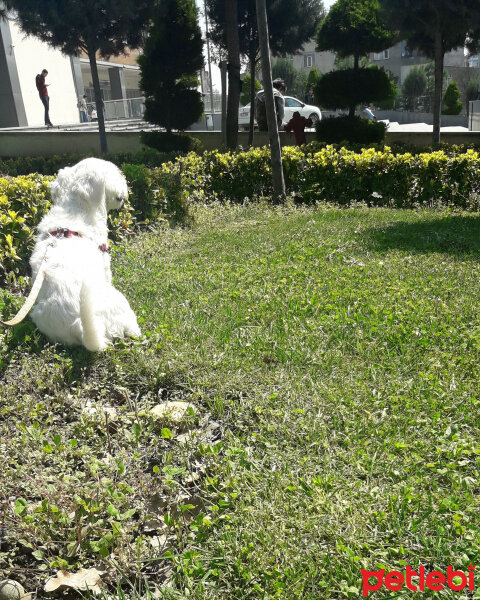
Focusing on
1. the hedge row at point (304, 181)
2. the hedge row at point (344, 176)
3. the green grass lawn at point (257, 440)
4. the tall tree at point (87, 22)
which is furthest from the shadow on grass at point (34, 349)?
the tall tree at point (87, 22)

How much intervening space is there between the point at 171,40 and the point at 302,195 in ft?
21.2

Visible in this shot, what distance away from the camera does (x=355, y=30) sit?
12367 mm

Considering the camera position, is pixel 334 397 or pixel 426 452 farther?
pixel 334 397

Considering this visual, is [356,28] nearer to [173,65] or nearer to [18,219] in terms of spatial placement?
[173,65]

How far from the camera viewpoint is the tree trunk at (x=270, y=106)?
771 cm

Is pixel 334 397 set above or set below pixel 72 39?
below

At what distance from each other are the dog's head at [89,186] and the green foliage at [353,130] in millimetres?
9556

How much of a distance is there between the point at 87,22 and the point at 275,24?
16.2 feet

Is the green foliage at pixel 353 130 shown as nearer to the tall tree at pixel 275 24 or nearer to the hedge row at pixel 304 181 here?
the tall tree at pixel 275 24

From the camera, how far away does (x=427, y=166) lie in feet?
25.6

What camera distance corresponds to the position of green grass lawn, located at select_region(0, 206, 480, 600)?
1882 mm

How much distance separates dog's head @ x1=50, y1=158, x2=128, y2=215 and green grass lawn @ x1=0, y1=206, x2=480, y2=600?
0.95m

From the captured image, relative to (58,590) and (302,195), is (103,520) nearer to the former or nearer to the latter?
(58,590)

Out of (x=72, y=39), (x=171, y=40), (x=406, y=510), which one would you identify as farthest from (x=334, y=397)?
(x=72, y=39)
